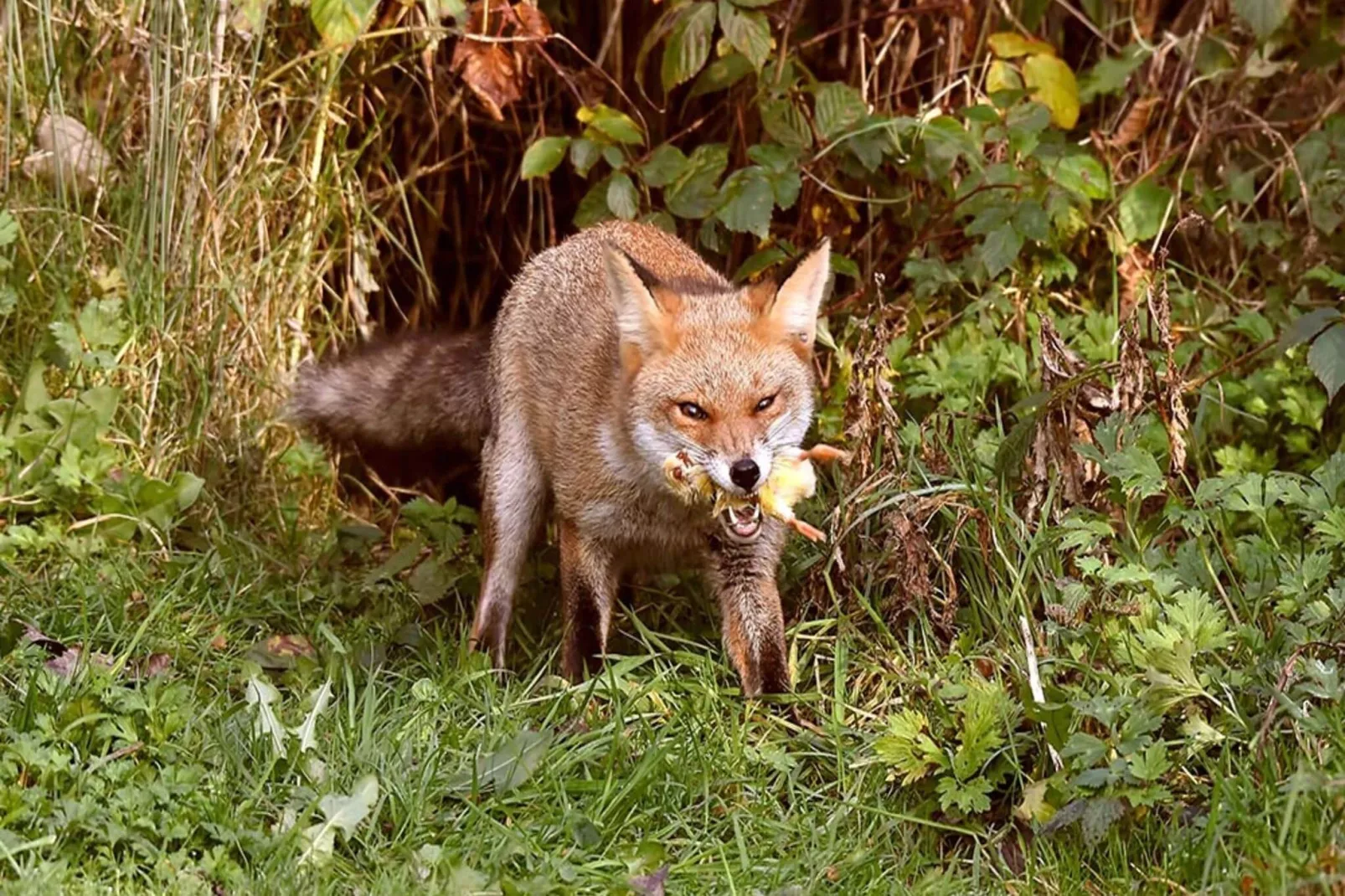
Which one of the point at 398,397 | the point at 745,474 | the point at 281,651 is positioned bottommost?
the point at 281,651

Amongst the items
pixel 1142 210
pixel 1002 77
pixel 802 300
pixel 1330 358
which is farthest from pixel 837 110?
pixel 1330 358

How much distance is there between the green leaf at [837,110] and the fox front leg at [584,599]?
72.9 inches

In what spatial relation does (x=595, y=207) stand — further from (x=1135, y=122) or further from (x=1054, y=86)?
(x=1135, y=122)

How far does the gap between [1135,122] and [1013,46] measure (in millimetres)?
725

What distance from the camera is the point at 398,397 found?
20.6 feet

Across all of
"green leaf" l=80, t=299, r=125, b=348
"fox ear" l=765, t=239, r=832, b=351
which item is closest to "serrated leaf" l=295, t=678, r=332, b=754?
"fox ear" l=765, t=239, r=832, b=351

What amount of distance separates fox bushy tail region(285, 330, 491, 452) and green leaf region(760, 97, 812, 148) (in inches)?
50.6

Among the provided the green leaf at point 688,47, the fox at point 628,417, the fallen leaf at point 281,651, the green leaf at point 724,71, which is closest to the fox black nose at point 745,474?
the fox at point 628,417

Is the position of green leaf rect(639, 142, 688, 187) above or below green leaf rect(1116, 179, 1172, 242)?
above

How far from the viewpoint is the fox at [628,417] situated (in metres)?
5.01

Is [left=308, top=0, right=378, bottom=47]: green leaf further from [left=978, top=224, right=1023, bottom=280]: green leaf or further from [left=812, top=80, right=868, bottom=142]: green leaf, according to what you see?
[left=978, top=224, right=1023, bottom=280]: green leaf

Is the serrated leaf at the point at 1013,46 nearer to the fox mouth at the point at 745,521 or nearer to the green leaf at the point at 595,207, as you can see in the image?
the green leaf at the point at 595,207

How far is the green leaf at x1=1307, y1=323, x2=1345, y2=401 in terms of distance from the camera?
492 centimetres

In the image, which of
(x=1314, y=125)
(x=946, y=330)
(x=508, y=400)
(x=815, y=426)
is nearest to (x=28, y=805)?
(x=508, y=400)
